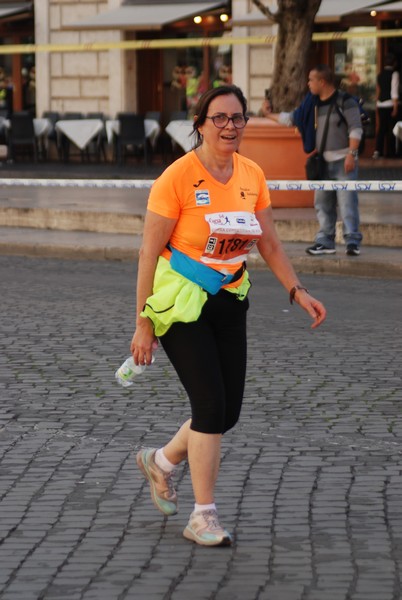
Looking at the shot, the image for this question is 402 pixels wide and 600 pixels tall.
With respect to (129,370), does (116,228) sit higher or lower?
lower

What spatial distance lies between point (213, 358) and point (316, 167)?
8611 millimetres

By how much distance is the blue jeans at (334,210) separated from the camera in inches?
537

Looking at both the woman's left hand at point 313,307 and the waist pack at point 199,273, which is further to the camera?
the woman's left hand at point 313,307

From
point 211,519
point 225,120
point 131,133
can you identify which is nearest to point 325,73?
point 225,120

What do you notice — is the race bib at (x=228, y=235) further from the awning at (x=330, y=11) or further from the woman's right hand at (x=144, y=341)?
the awning at (x=330, y=11)

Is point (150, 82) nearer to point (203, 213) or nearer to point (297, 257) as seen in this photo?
point (297, 257)

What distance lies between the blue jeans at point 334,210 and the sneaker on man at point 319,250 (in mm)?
30

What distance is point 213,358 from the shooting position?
17.2ft

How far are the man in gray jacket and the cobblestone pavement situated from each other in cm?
296

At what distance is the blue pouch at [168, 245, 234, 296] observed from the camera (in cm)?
525

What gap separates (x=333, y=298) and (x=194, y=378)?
6.63 m

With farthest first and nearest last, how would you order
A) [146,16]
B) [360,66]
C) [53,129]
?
[53,129]
[146,16]
[360,66]

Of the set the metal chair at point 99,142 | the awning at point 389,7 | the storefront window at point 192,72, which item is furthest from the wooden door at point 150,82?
the awning at point 389,7

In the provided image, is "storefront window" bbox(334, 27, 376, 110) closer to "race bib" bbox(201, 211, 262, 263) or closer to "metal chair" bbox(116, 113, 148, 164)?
"metal chair" bbox(116, 113, 148, 164)
